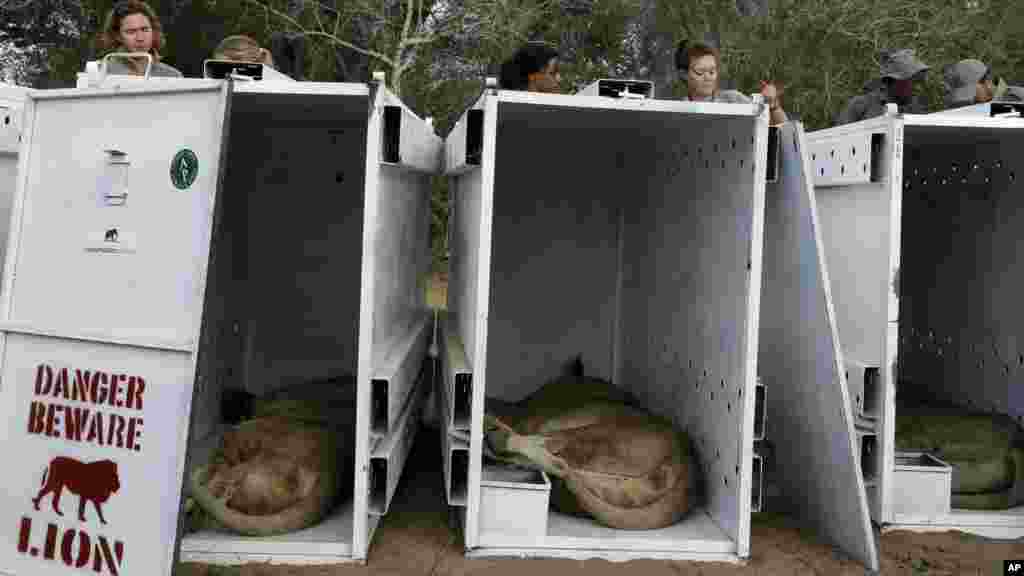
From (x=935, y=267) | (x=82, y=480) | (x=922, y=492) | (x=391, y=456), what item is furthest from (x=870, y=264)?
(x=82, y=480)

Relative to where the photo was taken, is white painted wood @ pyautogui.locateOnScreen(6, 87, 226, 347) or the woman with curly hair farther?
the woman with curly hair

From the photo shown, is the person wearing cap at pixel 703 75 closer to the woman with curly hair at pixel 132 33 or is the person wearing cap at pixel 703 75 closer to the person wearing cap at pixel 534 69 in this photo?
the person wearing cap at pixel 534 69

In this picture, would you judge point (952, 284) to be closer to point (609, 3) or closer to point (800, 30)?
point (800, 30)

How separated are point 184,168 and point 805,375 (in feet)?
8.25

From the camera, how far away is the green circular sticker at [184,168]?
329 cm

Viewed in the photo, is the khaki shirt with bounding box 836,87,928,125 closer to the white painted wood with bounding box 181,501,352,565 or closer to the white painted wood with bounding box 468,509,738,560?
the white painted wood with bounding box 468,509,738,560

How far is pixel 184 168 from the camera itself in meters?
3.31

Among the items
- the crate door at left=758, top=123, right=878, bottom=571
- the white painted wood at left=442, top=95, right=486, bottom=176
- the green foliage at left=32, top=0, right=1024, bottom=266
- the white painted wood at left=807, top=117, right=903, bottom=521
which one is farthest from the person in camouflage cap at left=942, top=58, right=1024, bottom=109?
the green foliage at left=32, top=0, right=1024, bottom=266

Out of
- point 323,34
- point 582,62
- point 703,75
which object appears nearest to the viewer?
point 703,75

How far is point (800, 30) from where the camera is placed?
16203 millimetres

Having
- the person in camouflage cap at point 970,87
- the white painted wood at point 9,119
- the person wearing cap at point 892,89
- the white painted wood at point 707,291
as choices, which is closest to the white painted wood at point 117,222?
the white painted wood at point 9,119

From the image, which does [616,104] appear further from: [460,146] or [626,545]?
[626,545]

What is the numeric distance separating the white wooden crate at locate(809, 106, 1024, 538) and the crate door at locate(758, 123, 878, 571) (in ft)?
1.09

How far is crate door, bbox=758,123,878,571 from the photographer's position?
3936 mm
